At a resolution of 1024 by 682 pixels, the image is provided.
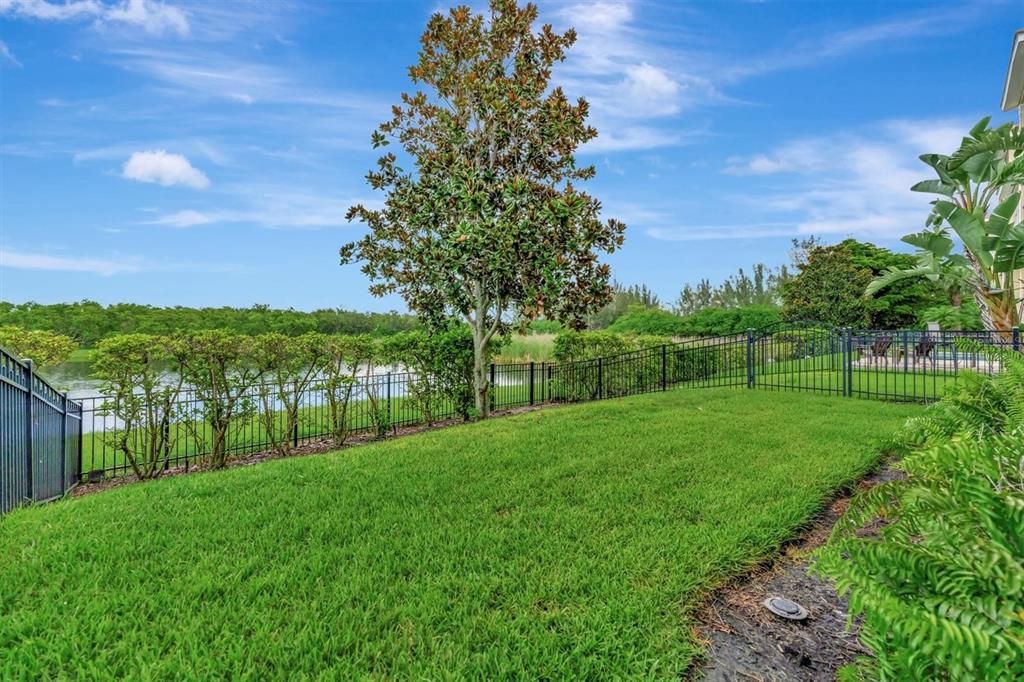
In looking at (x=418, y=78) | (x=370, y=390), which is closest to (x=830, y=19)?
(x=418, y=78)

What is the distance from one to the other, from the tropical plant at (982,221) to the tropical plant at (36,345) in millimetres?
14080

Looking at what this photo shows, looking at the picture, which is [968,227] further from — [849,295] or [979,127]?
[849,295]

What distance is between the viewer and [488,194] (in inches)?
307

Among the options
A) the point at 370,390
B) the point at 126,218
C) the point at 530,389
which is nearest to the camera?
the point at 370,390

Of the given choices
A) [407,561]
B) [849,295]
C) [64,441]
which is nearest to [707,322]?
[849,295]

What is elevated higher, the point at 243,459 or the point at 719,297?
the point at 719,297

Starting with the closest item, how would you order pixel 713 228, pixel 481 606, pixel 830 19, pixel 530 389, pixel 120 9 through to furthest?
pixel 481 606, pixel 120 9, pixel 830 19, pixel 530 389, pixel 713 228

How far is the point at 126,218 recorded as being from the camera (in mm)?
9977

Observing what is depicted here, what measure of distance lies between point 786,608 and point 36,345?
38.1 feet

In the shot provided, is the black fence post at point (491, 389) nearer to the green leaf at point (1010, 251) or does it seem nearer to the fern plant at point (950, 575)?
the green leaf at point (1010, 251)

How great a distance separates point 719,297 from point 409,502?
50.1 metres

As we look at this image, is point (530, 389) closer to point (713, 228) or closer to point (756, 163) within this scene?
point (756, 163)

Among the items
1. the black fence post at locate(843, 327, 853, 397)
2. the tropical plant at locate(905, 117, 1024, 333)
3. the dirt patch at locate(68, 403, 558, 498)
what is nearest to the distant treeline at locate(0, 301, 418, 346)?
the dirt patch at locate(68, 403, 558, 498)

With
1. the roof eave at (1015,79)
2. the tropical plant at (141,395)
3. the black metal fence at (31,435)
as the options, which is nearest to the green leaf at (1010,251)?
the roof eave at (1015,79)
